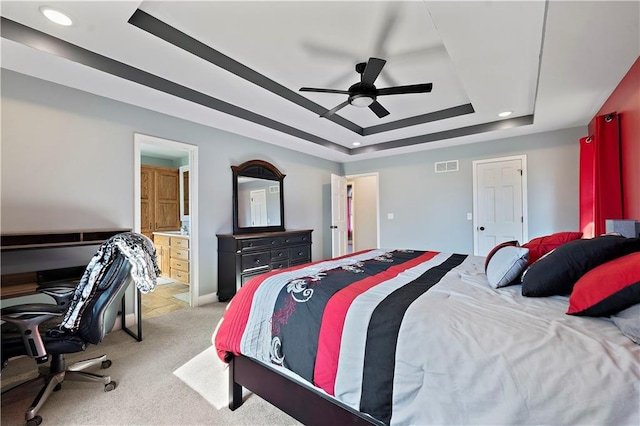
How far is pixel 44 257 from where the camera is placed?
2535 mm

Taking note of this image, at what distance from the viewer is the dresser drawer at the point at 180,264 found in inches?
170

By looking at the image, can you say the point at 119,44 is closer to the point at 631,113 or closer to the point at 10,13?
the point at 10,13

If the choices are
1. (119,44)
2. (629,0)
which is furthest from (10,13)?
(629,0)

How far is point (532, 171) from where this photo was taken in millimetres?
4234

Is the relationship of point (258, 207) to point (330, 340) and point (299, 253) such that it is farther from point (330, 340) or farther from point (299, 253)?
point (330, 340)

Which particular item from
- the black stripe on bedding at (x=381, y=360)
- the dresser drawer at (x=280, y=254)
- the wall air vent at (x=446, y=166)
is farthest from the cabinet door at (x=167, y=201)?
the black stripe on bedding at (x=381, y=360)

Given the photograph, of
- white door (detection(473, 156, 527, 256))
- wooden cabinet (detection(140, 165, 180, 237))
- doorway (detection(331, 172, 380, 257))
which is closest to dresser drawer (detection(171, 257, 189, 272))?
wooden cabinet (detection(140, 165, 180, 237))

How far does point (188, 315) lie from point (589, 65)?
15.1ft

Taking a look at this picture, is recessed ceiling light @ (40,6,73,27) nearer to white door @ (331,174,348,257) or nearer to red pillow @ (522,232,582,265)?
red pillow @ (522,232,582,265)

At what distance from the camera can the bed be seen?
85cm

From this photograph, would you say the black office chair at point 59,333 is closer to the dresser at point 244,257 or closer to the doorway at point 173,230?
the doorway at point 173,230

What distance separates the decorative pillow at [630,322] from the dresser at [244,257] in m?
3.44

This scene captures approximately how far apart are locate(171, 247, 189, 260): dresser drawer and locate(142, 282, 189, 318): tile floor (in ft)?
1.70

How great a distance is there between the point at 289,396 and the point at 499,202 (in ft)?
14.6
